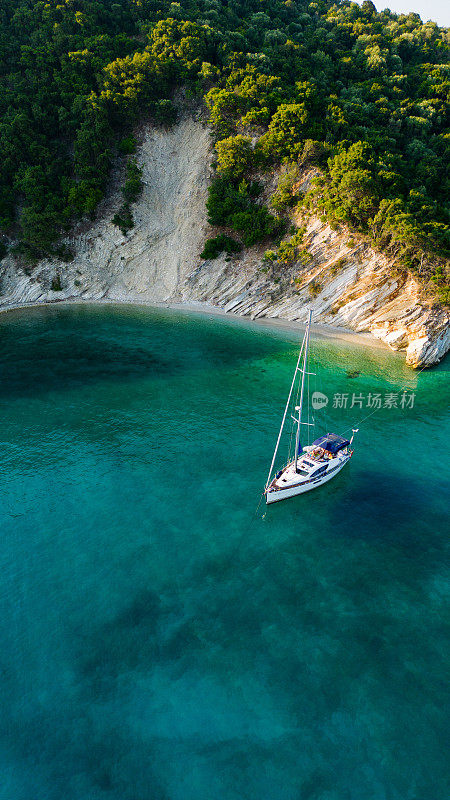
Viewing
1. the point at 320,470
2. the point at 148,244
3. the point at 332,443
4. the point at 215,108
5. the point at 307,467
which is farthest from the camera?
the point at 148,244

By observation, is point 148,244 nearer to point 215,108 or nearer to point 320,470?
point 215,108

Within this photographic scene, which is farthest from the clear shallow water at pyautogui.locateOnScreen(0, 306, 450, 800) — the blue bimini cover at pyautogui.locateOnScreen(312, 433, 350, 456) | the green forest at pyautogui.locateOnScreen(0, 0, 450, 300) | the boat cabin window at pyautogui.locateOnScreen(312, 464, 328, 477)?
the green forest at pyautogui.locateOnScreen(0, 0, 450, 300)

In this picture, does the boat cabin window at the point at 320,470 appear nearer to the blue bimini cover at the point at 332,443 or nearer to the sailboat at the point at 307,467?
the sailboat at the point at 307,467

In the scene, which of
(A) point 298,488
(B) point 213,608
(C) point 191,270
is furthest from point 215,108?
(B) point 213,608

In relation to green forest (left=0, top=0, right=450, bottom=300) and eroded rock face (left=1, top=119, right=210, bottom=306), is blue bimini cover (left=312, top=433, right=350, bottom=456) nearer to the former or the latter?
green forest (left=0, top=0, right=450, bottom=300)

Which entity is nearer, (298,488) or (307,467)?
(298,488)

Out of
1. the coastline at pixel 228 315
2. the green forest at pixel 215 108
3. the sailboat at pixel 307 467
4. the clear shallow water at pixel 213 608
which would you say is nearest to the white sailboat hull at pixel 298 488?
the sailboat at pixel 307 467

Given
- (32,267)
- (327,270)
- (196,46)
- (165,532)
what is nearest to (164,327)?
(327,270)
